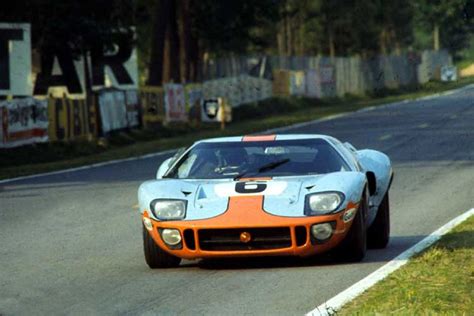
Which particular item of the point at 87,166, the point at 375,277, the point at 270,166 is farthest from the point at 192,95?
the point at 375,277

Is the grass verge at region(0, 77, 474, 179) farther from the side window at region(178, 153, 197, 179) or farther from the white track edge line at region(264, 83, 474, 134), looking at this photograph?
the side window at region(178, 153, 197, 179)

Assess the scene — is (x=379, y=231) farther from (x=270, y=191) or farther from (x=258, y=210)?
(x=258, y=210)

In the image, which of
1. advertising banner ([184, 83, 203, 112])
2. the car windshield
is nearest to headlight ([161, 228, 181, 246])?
the car windshield

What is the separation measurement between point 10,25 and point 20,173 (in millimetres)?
9753

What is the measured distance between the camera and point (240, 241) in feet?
36.6

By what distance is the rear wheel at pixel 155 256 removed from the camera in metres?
11.6

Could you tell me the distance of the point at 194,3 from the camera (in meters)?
61.2

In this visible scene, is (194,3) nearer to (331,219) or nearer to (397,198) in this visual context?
(397,198)

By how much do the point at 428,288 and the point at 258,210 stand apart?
2.01 metres

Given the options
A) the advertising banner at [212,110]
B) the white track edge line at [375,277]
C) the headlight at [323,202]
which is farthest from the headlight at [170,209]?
the advertising banner at [212,110]

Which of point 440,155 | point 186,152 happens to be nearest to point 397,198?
point 186,152

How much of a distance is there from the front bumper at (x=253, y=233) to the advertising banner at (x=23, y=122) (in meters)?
21.6

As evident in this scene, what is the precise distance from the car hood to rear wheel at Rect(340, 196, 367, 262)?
0.56 feet

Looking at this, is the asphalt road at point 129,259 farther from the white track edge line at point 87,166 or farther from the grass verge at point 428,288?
the white track edge line at point 87,166
